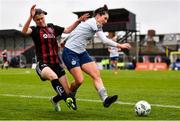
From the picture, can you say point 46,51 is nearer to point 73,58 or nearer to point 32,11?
point 73,58

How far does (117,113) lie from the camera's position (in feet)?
28.8

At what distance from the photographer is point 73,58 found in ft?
30.2

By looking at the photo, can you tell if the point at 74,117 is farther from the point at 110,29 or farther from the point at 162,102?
the point at 110,29

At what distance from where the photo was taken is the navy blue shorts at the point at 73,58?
30.2 ft

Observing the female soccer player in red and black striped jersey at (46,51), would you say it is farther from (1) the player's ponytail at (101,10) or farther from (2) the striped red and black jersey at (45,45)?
(1) the player's ponytail at (101,10)

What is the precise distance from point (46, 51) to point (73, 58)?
63cm

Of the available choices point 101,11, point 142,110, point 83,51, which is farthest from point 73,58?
point 142,110

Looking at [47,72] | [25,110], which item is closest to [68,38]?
[47,72]

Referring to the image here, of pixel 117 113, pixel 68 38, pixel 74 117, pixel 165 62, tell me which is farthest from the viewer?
pixel 165 62

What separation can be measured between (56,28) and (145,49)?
7295 cm

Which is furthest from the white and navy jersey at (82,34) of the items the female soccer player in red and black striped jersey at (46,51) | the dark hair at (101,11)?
the female soccer player in red and black striped jersey at (46,51)

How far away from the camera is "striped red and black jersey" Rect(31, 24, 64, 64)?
8922mm

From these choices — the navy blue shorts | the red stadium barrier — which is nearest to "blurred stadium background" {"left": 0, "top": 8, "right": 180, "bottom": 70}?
the red stadium barrier

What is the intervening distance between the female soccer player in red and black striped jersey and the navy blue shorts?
22cm
